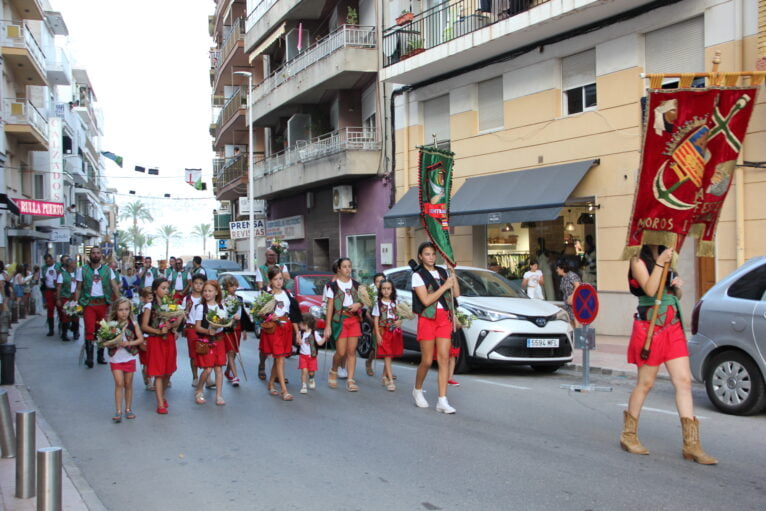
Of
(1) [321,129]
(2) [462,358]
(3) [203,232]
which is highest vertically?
(1) [321,129]

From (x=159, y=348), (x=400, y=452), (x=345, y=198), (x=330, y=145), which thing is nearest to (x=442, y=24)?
(x=330, y=145)

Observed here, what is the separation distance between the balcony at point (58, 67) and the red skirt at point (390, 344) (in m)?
38.5

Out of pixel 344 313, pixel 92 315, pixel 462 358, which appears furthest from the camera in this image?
pixel 92 315

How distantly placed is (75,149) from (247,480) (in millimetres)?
61005

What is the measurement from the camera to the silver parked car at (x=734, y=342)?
748 cm

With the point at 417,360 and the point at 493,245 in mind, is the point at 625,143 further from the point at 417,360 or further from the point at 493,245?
the point at 417,360

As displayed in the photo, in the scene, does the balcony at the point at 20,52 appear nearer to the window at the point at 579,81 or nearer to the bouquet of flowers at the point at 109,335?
the window at the point at 579,81

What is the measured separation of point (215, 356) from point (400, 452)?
10.9 feet

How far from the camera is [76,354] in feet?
45.8

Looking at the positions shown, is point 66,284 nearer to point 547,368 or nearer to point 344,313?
point 344,313

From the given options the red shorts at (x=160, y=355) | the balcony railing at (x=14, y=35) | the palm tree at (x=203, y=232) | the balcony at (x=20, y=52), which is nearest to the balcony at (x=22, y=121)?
the balcony at (x=20, y=52)

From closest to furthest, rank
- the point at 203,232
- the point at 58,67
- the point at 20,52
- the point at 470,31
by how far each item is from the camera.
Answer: the point at 470,31
the point at 20,52
the point at 58,67
the point at 203,232

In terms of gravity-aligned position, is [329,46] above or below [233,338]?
above

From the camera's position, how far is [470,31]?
58.8ft
